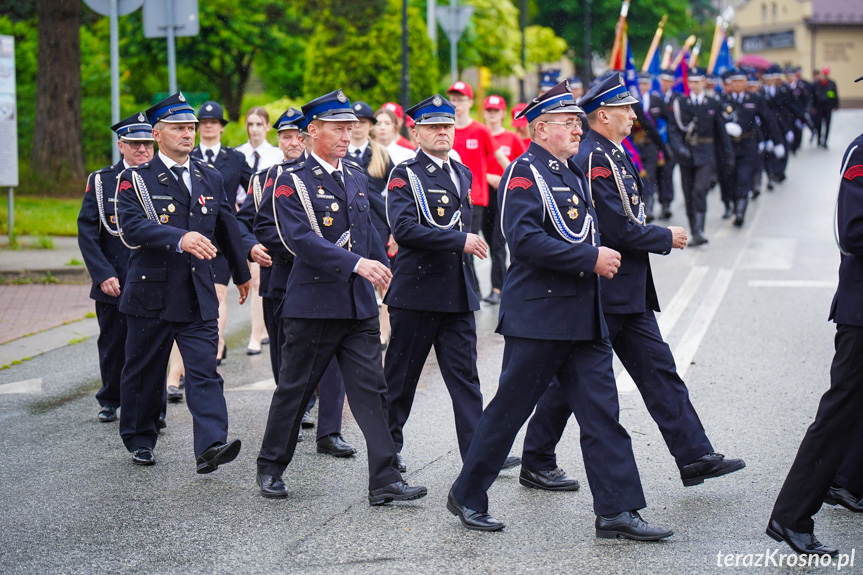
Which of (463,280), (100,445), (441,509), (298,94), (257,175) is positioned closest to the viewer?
(441,509)

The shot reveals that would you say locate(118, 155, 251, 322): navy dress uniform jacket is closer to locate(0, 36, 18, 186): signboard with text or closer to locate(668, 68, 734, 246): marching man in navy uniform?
locate(0, 36, 18, 186): signboard with text

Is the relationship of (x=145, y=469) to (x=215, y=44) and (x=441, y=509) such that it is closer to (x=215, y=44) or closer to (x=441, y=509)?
(x=441, y=509)

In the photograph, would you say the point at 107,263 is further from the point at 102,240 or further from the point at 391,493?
the point at 391,493

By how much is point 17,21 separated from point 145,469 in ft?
76.5

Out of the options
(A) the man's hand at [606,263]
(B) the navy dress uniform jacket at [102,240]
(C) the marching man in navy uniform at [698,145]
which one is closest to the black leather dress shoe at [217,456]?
(B) the navy dress uniform jacket at [102,240]

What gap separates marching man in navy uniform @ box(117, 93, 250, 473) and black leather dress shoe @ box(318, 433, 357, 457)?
69cm

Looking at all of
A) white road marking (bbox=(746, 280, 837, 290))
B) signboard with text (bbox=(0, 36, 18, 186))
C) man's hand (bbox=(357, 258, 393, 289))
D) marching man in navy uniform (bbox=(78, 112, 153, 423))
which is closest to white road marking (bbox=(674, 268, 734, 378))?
white road marking (bbox=(746, 280, 837, 290))

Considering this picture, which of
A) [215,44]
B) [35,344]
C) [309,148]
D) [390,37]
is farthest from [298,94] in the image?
[309,148]

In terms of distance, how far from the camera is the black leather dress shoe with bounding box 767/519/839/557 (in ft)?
15.2

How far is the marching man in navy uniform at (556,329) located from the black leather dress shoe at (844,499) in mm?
917

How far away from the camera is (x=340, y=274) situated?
5461 millimetres

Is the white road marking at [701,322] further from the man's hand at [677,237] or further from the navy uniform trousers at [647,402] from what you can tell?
the man's hand at [677,237]

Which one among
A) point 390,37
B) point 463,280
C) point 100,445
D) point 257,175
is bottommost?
point 100,445

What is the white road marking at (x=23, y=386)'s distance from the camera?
8258 mm
